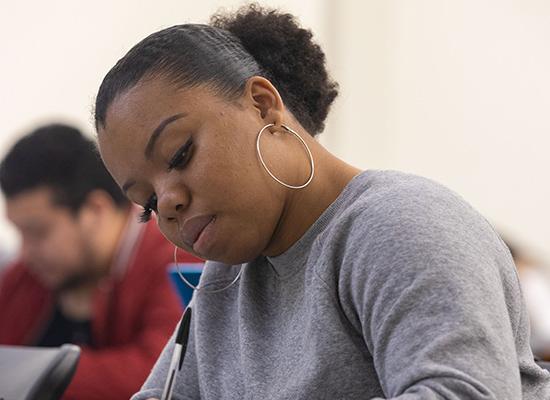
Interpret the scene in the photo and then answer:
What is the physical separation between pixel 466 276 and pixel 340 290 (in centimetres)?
15

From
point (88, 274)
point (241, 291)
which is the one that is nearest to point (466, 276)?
point (241, 291)

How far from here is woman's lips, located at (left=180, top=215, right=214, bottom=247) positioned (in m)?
0.94

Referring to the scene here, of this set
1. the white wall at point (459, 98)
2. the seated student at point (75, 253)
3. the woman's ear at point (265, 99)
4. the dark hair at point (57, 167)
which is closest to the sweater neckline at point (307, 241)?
the woman's ear at point (265, 99)

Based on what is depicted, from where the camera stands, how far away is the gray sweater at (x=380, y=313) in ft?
2.45

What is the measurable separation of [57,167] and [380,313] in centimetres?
147

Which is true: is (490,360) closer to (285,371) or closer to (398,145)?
(285,371)

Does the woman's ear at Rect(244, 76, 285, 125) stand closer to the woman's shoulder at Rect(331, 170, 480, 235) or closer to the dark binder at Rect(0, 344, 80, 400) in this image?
the woman's shoulder at Rect(331, 170, 480, 235)

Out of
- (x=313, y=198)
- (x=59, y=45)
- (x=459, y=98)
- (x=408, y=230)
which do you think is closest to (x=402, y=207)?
(x=408, y=230)

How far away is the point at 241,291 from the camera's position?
1070 millimetres

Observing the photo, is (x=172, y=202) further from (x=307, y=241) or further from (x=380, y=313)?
(x=380, y=313)

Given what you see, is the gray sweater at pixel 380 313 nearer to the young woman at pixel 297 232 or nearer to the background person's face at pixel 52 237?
the young woman at pixel 297 232

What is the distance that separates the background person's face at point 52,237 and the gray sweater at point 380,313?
1.09m

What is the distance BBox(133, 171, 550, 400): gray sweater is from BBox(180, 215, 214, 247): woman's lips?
11 centimetres

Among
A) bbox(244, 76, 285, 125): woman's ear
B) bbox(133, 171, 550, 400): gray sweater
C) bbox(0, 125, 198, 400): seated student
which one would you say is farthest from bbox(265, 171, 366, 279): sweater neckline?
bbox(0, 125, 198, 400): seated student
